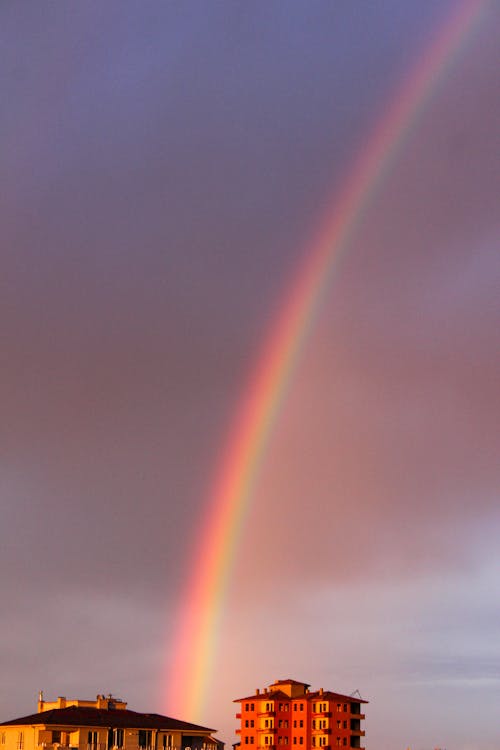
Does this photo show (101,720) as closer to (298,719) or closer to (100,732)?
(100,732)

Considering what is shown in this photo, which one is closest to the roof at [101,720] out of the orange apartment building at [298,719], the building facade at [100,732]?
the building facade at [100,732]

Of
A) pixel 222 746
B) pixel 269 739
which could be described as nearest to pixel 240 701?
pixel 269 739

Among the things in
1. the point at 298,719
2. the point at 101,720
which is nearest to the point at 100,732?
the point at 101,720

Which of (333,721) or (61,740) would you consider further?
(333,721)

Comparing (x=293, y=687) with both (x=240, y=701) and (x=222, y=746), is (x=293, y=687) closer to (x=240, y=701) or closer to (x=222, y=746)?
(x=240, y=701)

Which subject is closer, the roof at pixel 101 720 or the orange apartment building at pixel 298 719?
the roof at pixel 101 720

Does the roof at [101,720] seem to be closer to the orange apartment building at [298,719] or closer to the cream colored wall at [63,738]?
the cream colored wall at [63,738]
